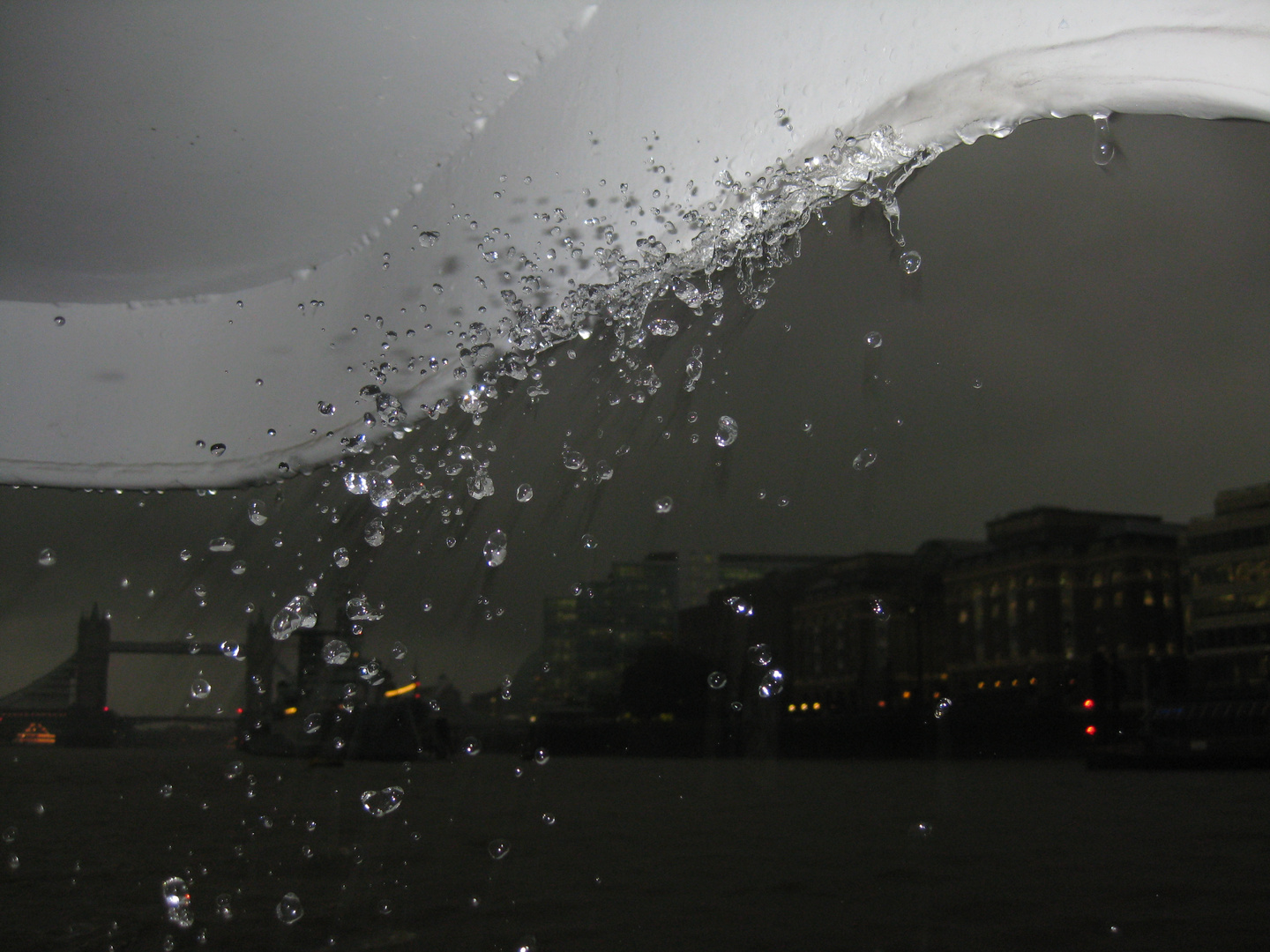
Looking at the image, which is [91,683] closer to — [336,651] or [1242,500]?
[336,651]

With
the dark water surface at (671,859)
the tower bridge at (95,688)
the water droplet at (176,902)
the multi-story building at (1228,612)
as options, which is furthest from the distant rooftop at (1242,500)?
the water droplet at (176,902)

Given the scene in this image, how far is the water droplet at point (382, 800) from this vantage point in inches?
108

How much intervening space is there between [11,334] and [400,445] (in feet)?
4.12

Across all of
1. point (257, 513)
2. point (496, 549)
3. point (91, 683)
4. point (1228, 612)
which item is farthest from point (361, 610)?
point (1228, 612)

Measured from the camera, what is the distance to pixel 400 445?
9.40ft

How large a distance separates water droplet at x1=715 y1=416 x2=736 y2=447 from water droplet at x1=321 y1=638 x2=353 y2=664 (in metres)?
1.30

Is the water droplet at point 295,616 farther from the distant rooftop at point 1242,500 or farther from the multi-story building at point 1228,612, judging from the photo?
the distant rooftop at point 1242,500

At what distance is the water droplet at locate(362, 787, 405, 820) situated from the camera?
8.96 feet

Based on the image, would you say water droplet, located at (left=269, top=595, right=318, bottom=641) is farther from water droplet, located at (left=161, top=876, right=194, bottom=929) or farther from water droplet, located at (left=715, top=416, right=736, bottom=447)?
water droplet, located at (left=715, top=416, right=736, bottom=447)

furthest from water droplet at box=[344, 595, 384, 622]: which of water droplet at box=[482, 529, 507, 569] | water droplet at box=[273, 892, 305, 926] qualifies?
water droplet at box=[273, 892, 305, 926]

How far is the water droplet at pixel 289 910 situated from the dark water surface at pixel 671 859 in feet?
0.07

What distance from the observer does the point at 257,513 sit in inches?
120

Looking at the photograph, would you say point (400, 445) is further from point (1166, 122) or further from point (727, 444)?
point (1166, 122)

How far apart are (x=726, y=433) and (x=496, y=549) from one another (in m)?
0.78
